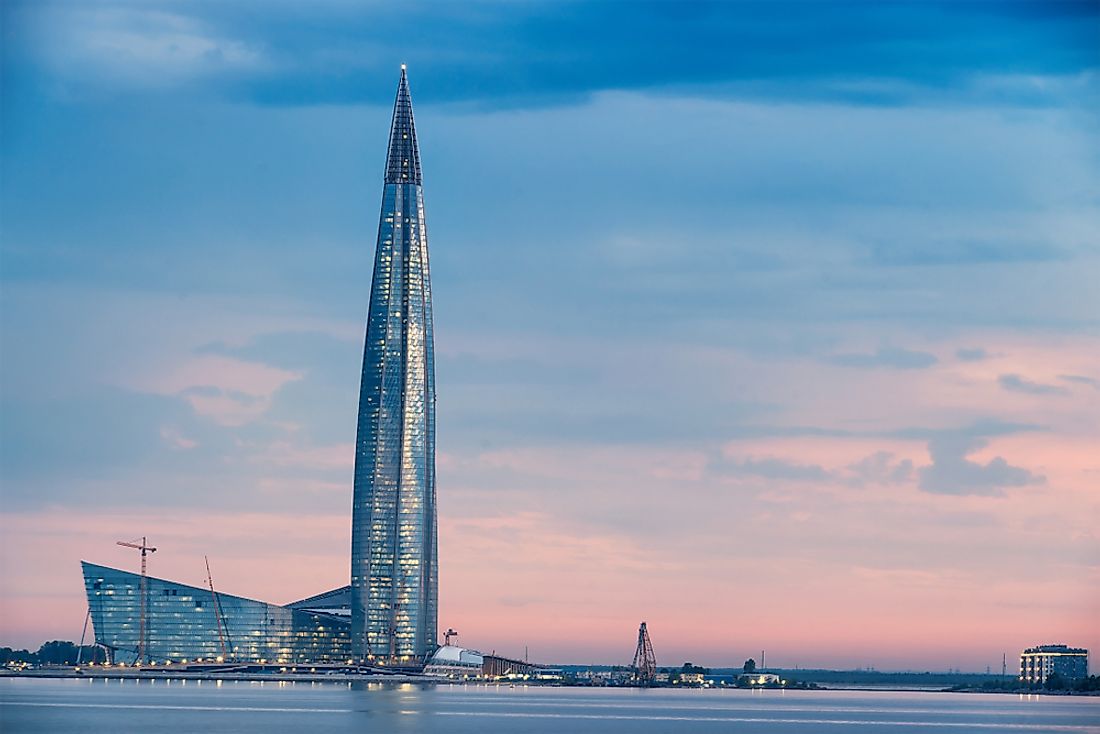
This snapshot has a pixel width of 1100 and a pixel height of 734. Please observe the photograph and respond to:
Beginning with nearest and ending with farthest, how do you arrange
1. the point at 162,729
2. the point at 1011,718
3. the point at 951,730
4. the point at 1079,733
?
the point at 162,729
the point at 1079,733
the point at 951,730
the point at 1011,718

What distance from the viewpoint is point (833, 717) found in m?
192

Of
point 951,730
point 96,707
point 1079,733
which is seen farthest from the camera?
point 96,707

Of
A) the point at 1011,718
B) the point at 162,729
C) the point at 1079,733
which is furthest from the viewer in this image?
the point at 1011,718

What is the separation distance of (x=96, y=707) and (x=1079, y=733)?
3409 inches

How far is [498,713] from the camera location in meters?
178

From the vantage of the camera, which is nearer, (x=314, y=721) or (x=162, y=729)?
(x=162, y=729)

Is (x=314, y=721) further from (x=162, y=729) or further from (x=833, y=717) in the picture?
(x=833, y=717)

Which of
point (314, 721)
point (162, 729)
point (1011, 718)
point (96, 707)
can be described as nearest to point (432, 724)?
point (314, 721)

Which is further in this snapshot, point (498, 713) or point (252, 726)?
point (498, 713)

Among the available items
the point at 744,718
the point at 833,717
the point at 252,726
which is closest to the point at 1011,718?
the point at 833,717

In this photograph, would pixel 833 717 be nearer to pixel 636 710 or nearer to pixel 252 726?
pixel 636 710

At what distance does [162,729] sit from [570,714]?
190 feet

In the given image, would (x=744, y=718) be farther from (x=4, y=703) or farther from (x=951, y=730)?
(x=4, y=703)

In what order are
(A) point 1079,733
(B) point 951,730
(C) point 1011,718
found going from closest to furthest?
(A) point 1079,733
(B) point 951,730
(C) point 1011,718
